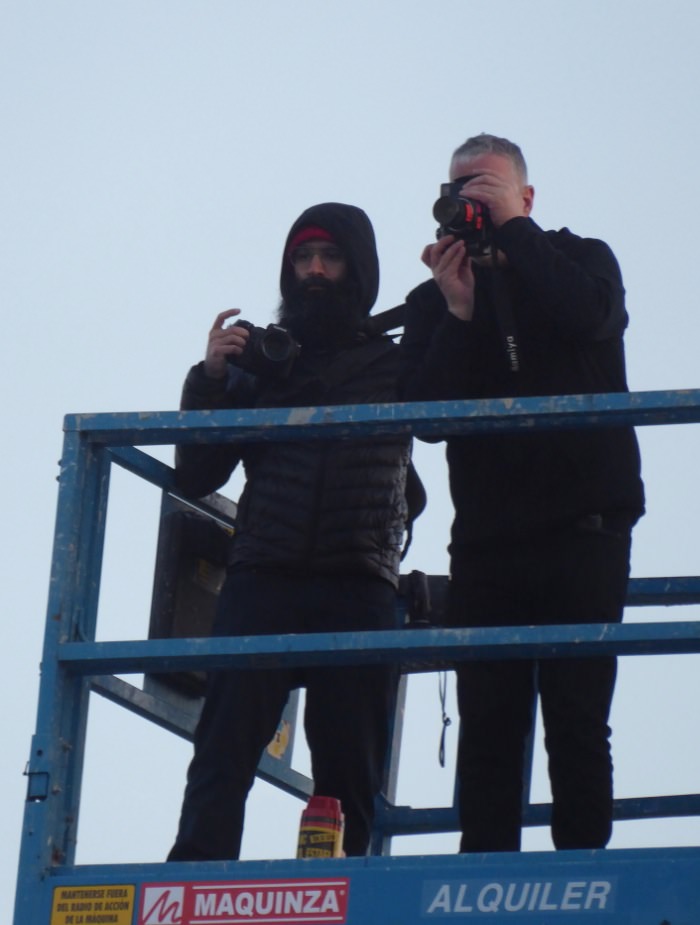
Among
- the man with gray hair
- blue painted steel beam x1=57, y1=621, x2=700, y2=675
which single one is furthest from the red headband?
blue painted steel beam x1=57, y1=621, x2=700, y2=675

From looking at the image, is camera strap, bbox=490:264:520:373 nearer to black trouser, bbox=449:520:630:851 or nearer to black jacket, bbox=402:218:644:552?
black jacket, bbox=402:218:644:552

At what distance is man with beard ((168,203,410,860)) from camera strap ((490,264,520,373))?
504 mm

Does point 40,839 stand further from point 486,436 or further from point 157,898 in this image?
point 486,436

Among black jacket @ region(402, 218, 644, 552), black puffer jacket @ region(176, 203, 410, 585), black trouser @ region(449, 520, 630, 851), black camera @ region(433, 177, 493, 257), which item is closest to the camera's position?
black trouser @ region(449, 520, 630, 851)

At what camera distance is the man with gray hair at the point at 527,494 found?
383 centimetres

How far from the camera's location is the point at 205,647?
3.61 meters

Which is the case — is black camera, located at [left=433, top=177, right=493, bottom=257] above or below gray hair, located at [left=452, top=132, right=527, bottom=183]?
below

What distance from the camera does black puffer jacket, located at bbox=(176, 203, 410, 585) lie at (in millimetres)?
4453

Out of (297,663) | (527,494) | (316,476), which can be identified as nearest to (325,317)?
(316,476)

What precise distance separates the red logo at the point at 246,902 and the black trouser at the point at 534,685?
0.60 m

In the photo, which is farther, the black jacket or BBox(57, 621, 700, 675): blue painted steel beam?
the black jacket

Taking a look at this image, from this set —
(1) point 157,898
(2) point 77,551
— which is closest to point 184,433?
(2) point 77,551

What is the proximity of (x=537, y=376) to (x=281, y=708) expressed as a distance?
996 mm

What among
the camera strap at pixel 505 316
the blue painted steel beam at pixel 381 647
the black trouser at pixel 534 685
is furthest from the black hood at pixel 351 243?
the blue painted steel beam at pixel 381 647
